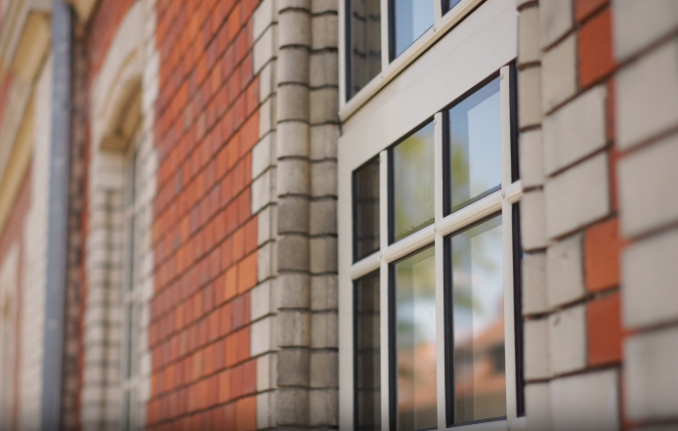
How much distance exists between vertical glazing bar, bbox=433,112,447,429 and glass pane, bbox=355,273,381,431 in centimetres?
39

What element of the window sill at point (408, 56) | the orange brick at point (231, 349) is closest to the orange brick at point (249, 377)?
the orange brick at point (231, 349)

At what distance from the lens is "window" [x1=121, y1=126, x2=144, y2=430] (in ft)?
19.0

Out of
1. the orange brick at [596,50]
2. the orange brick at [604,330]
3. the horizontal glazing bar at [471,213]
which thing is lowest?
the orange brick at [604,330]

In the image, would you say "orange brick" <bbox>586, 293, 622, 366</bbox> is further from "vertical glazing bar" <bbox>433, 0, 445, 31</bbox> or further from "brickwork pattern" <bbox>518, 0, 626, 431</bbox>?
"vertical glazing bar" <bbox>433, 0, 445, 31</bbox>

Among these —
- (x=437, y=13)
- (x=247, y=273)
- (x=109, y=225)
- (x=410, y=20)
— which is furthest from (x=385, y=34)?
(x=109, y=225)

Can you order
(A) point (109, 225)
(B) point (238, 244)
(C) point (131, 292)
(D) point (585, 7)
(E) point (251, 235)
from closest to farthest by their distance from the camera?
1. (D) point (585, 7)
2. (E) point (251, 235)
3. (B) point (238, 244)
4. (C) point (131, 292)
5. (A) point (109, 225)

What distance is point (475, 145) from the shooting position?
7.74 ft

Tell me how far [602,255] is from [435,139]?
1121mm

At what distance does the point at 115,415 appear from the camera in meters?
6.09

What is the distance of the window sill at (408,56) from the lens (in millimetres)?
2465

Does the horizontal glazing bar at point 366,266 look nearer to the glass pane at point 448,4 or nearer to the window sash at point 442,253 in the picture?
the window sash at point 442,253

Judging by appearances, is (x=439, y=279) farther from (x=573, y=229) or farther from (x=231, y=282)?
Answer: (x=231, y=282)

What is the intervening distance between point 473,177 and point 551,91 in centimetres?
76

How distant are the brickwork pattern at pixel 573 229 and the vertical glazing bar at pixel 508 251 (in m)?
0.44
